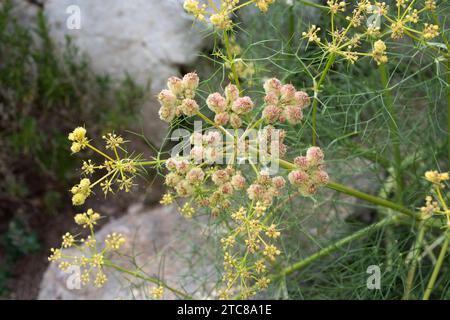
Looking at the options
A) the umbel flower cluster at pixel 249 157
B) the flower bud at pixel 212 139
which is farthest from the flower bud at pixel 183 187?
the flower bud at pixel 212 139

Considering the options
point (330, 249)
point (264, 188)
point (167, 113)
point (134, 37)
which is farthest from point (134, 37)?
point (264, 188)

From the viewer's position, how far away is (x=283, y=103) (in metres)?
1.51

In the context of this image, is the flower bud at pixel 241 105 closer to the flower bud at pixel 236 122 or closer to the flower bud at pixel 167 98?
the flower bud at pixel 236 122

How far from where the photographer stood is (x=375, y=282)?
2.03 m

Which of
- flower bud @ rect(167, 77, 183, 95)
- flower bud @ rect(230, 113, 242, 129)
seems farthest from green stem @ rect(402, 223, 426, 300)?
flower bud @ rect(167, 77, 183, 95)

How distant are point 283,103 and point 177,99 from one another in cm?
24

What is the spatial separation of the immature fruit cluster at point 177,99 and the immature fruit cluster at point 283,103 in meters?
0.16

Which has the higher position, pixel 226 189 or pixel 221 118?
pixel 221 118

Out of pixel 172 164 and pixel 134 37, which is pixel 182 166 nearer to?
pixel 172 164

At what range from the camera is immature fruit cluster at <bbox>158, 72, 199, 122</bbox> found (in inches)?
58.4

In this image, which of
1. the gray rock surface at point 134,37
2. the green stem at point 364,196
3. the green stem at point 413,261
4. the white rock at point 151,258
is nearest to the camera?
the green stem at point 364,196

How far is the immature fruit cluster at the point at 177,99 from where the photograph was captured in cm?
148
